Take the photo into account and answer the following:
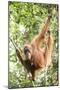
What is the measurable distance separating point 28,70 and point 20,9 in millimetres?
571

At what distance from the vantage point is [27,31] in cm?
220

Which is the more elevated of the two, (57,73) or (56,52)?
(56,52)

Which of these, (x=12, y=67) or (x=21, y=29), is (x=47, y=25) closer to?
(x=21, y=29)

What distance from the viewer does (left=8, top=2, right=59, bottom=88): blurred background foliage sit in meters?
2.15

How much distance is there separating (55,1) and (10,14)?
47cm

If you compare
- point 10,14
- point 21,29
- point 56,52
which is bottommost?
point 56,52

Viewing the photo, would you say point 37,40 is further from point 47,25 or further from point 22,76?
point 22,76

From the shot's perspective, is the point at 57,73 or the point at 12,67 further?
the point at 57,73

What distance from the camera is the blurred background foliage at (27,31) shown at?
2.15 metres

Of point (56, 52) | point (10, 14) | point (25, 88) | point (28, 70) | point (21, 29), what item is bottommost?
point (25, 88)

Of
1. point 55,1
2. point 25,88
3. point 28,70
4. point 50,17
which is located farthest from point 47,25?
point 25,88

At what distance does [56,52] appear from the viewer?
90.2 inches

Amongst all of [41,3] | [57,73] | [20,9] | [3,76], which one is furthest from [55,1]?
[3,76]

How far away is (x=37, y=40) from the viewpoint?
7.33ft
